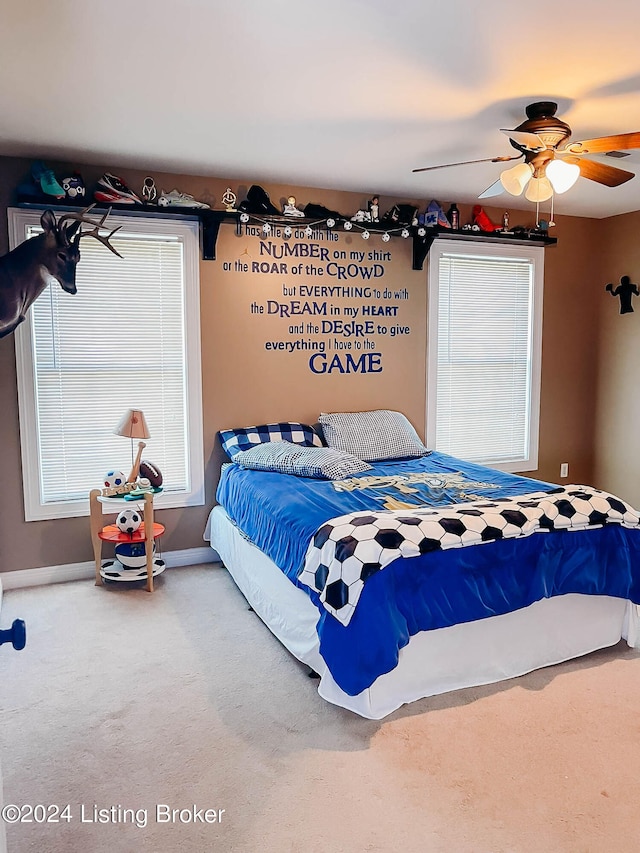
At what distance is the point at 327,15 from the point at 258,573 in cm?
236

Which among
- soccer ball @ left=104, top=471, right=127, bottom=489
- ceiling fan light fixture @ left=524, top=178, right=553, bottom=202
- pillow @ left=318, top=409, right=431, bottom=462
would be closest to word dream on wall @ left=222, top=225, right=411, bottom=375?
pillow @ left=318, top=409, right=431, bottom=462

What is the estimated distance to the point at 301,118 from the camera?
2.91 meters

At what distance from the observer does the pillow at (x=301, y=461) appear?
3445 mm

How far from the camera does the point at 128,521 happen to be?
3.63 metres

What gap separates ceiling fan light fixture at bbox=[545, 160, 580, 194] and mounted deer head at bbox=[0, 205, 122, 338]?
2.14 meters

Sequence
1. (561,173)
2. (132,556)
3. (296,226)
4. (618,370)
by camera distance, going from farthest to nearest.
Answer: (618,370) < (296,226) < (132,556) < (561,173)

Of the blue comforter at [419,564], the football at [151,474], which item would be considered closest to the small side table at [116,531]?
the football at [151,474]

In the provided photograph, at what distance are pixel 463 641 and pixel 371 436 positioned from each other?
→ 69.9 inches

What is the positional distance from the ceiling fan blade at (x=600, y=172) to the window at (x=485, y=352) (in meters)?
1.69

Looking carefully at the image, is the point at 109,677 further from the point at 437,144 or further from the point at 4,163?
the point at 437,144

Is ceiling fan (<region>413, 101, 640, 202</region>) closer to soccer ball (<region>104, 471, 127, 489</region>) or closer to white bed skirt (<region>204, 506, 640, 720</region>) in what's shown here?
white bed skirt (<region>204, 506, 640, 720</region>)

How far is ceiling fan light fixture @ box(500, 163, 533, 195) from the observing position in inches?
109

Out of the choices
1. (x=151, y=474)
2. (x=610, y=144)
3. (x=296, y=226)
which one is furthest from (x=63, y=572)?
(x=610, y=144)

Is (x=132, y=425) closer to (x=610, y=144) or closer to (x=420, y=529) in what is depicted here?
(x=420, y=529)
